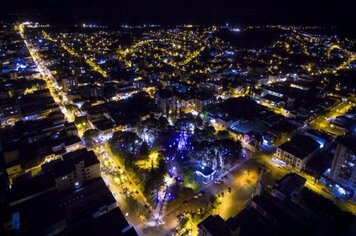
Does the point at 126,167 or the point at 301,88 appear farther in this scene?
the point at 301,88

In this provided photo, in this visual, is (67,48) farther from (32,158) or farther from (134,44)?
(32,158)

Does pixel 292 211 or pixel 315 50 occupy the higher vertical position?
pixel 292 211

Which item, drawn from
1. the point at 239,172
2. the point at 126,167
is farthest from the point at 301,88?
the point at 126,167

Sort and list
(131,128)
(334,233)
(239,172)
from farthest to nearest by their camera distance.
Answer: (131,128) → (239,172) → (334,233)

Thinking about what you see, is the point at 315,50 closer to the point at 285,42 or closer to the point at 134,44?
the point at 285,42

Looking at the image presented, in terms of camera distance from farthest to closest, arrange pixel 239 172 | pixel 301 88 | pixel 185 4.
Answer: pixel 185 4
pixel 301 88
pixel 239 172

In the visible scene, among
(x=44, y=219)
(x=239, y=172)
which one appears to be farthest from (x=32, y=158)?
(x=239, y=172)

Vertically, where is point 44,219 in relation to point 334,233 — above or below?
above

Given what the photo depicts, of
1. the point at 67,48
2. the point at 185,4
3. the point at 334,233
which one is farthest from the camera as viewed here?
the point at 185,4

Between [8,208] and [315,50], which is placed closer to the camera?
[8,208]
